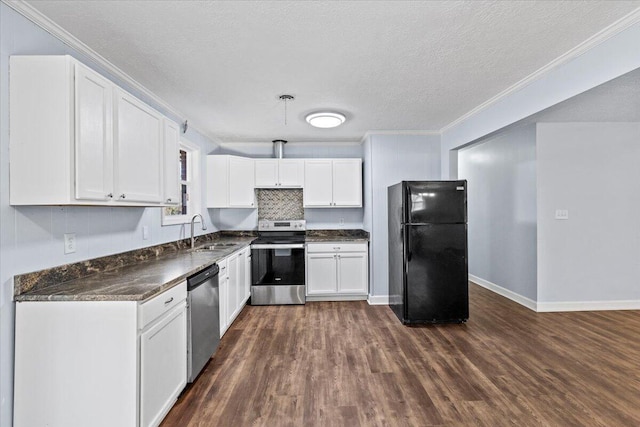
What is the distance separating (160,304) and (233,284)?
66.5 inches

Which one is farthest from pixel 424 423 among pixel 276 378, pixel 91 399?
pixel 91 399

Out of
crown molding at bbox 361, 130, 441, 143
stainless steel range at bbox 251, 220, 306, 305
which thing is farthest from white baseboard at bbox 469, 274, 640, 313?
stainless steel range at bbox 251, 220, 306, 305

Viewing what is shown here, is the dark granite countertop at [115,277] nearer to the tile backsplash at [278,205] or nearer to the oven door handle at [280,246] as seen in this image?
the oven door handle at [280,246]

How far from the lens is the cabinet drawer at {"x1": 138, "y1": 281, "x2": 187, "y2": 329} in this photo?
1.65m

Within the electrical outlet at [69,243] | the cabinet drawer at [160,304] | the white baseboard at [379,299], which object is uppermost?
the electrical outlet at [69,243]

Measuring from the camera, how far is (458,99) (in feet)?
10.4

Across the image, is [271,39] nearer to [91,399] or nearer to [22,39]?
[22,39]

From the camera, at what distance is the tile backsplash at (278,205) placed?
5012 millimetres

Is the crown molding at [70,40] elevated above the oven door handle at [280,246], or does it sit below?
above

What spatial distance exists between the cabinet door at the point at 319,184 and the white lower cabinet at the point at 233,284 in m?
1.22

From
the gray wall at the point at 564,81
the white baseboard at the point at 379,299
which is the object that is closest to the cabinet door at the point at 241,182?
the white baseboard at the point at 379,299

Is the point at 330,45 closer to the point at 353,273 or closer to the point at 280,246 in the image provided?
the point at 280,246

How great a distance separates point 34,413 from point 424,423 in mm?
2173

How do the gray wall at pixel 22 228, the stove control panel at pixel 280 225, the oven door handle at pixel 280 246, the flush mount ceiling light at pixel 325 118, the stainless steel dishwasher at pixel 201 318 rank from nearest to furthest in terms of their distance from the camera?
the gray wall at pixel 22 228, the stainless steel dishwasher at pixel 201 318, the flush mount ceiling light at pixel 325 118, the oven door handle at pixel 280 246, the stove control panel at pixel 280 225
